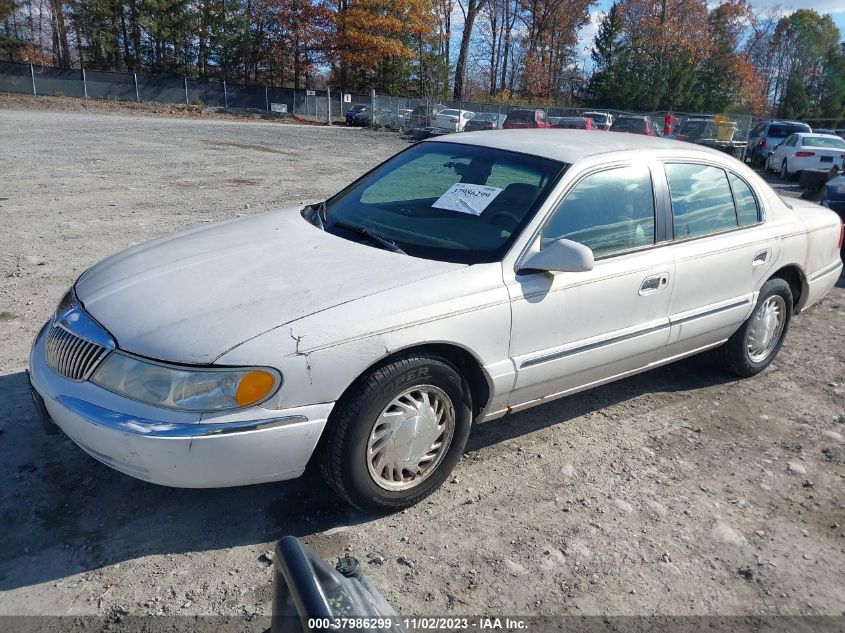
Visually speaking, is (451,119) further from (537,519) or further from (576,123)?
(537,519)

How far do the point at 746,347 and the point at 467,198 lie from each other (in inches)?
94.2

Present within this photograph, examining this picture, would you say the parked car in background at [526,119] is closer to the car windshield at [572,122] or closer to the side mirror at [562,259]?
the car windshield at [572,122]

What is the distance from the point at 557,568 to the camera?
2.97 meters

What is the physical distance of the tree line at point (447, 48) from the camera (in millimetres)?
48250

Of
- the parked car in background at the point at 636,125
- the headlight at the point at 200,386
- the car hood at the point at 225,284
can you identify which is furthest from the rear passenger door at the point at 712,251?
the parked car in background at the point at 636,125

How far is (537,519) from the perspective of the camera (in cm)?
329

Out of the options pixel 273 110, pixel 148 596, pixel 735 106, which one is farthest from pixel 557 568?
pixel 735 106

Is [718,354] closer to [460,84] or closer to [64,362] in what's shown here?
[64,362]

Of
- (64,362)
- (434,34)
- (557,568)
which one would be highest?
(434,34)

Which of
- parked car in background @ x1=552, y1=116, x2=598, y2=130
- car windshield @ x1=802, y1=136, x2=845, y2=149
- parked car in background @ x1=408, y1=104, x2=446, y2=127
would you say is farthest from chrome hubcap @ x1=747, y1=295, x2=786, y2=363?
parked car in background @ x1=408, y1=104, x2=446, y2=127

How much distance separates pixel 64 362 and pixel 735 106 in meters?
66.3

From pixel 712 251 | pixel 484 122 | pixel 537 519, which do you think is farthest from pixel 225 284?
pixel 484 122

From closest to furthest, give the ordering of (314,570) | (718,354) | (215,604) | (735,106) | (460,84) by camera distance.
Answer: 1. (314,570)
2. (215,604)
3. (718,354)
4. (460,84)
5. (735,106)

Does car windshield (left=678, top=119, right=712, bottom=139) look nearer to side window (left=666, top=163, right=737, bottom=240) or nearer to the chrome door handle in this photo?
side window (left=666, top=163, right=737, bottom=240)
